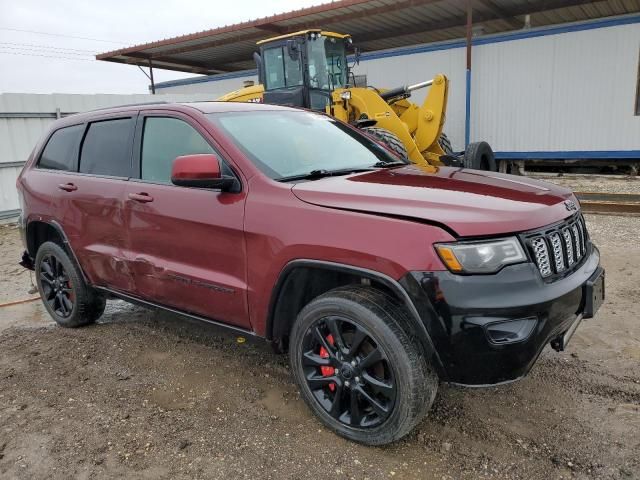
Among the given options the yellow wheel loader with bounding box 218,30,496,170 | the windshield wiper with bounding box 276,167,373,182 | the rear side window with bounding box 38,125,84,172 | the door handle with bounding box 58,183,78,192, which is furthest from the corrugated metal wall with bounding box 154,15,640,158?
the door handle with bounding box 58,183,78,192

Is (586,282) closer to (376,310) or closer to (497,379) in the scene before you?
(497,379)

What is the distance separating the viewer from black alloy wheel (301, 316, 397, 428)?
7.91 ft

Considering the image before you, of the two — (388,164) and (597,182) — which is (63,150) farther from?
(597,182)

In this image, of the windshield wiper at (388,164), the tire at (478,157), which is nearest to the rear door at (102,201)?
the windshield wiper at (388,164)

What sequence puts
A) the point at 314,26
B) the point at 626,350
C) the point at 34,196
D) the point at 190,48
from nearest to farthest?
the point at 626,350, the point at 34,196, the point at 314,26, the point at 190,48

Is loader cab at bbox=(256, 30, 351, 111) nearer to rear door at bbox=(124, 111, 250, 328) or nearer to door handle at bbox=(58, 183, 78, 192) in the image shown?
door handle at bbox=(58, 183, 78, 192)

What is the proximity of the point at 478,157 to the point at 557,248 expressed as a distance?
18.3ft

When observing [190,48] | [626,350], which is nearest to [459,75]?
[190,48]

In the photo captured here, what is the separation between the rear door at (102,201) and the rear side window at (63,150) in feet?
0.34

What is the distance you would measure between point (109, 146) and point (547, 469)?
341 cm

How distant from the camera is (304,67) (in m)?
10.0

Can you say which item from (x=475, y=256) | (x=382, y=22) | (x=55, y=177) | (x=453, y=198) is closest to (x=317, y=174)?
(x=453, y=198)

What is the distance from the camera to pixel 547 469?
2305 millimetres

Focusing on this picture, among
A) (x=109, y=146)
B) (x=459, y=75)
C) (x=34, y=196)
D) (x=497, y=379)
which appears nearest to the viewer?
(x=497, y=379)
